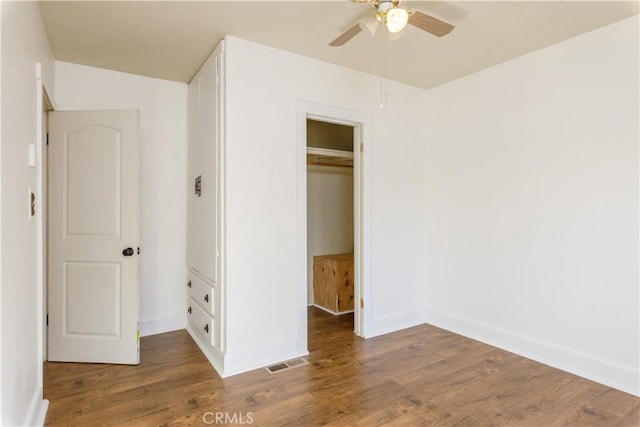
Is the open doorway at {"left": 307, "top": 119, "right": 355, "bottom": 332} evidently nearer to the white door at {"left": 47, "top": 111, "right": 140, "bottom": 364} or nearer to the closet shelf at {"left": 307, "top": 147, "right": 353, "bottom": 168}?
the closet shelf at {"left": 307, "top": 147, "right": 353, "bottom": 168}

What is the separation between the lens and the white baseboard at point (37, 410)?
1.91m

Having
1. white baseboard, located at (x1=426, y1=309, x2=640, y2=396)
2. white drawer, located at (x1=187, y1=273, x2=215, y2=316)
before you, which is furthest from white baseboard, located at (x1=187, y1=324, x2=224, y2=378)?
white baseboard, located at (x1=426, y1=309, x2=640, y2=396)

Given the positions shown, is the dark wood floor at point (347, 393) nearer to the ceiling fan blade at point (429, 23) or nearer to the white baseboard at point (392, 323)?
the white baseboard at point (392, 323)

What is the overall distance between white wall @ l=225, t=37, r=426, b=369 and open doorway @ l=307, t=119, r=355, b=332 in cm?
78

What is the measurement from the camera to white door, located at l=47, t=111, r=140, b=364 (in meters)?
2.88

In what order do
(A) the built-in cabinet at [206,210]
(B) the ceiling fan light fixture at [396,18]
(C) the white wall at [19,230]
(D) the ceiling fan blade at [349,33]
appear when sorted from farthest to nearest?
(A) the built-in cabinet at [206,210] → (D) the ceiling fan blade at [349,33] → (B) the ceiling fan light fixture at [396,18] → (C) the white wall at [19,230]

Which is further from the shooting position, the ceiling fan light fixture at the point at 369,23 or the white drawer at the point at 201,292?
the white drawer at the point at 201,292

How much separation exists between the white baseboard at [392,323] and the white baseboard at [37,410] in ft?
7.90

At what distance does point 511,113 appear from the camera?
3.15 meters

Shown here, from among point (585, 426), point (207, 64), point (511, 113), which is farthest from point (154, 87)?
point (585, 426)

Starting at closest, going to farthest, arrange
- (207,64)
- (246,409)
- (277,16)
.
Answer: (246,409) < (277,16) < (207,64)

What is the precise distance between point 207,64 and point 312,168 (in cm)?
202

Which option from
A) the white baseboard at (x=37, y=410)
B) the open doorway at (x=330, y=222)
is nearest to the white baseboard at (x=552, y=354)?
the open doorway at (x=330, y=222)

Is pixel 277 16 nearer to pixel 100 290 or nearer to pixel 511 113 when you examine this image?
pixel 511 113
